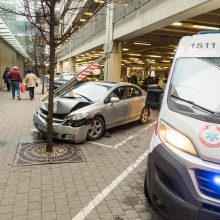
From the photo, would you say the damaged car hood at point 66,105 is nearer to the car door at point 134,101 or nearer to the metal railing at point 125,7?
the car door at point 134,101

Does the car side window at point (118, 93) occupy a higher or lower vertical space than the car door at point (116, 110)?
higher

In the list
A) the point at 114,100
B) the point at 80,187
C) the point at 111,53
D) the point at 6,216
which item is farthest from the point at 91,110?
the point at 111,53

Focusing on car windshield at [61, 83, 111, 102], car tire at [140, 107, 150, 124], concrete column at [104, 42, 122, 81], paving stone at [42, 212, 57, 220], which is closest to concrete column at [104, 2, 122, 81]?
concrete column at [104, 42, 122, 81]

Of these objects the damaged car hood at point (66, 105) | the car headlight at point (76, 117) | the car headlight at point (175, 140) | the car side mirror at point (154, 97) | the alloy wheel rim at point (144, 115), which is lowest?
the alloy wheel rim at point (144, 115)

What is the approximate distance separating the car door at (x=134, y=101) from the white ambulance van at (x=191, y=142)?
5.72 meters

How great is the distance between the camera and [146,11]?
40.9 feet

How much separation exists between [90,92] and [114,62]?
9510 mm

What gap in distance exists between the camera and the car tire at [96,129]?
848 centimetres

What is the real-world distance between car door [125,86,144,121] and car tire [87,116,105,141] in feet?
5.39

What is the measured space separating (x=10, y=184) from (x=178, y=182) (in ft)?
10.3

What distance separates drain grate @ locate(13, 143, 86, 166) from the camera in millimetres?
6734

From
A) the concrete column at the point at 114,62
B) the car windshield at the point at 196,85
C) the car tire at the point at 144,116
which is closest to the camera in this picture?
the car windshield at the point at 196,85

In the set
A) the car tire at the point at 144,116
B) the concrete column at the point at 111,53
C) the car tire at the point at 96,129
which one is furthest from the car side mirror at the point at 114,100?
the concrete column at the point at 111,53

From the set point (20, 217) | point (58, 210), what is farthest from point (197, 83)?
point (20, 217)
